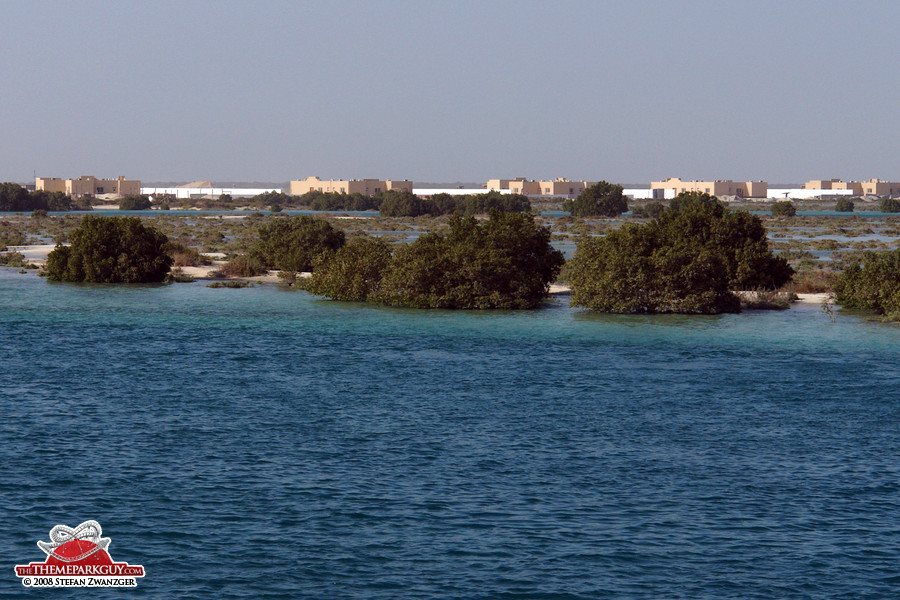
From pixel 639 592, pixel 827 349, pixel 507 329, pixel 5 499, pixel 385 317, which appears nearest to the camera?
pixel 639 592

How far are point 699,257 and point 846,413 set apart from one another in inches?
775

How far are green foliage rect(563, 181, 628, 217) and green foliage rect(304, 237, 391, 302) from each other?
114 m

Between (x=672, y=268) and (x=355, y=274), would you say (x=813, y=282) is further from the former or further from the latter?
(x=355, y=274)

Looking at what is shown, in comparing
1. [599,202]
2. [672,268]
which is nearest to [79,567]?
[672,268]

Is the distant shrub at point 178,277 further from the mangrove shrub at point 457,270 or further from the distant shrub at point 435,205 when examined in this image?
the distant shrub at point 435,205

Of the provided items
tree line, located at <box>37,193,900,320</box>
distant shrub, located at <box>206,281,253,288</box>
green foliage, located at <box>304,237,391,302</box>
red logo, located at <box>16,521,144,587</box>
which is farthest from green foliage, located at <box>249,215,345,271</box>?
red logo, located at <box>16,521,144,587</box>

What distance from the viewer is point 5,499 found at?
1689cm

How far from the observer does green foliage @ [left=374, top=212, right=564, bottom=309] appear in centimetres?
4444

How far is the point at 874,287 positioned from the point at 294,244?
30.3m

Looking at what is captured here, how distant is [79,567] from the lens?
14.0 meters

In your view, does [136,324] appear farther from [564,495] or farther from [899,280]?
[899,280]

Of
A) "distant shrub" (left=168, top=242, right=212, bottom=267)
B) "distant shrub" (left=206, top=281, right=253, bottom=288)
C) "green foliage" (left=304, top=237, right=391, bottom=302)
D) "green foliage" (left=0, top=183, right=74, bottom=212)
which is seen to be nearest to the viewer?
"green foliage" (left=304, top=237, right=391, bottom=302)

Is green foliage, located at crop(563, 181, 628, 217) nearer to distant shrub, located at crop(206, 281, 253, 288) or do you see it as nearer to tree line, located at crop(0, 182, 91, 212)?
tree line, located at crop(0, 182, 91, 212)

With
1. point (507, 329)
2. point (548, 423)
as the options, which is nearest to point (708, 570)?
point (548, 423)
